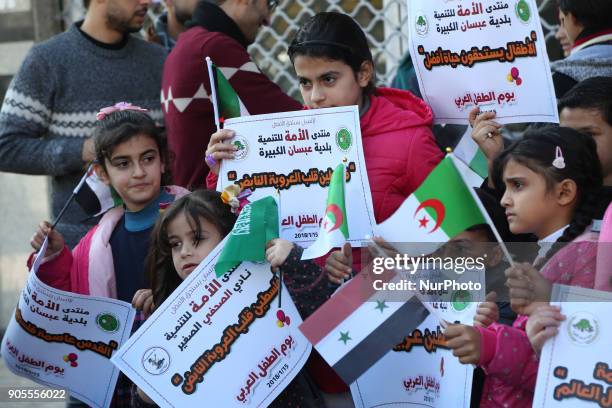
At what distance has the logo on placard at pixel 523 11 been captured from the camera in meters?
3.67

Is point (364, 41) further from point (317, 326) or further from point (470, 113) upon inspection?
point (317, 326)

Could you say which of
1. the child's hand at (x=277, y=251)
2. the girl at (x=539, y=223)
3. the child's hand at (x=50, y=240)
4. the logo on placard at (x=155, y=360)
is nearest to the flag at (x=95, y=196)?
the child's hand at (x=50, y=240)

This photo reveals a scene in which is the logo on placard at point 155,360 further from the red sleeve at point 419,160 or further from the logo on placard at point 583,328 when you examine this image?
the logo on placard at point 583,328

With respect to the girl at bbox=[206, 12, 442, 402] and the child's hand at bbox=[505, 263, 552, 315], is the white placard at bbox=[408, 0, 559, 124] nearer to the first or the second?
the girl at bbox=[206, 12, 442, 402]

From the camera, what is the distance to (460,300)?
10.8ft

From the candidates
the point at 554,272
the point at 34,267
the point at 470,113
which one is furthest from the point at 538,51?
the point at 34,267

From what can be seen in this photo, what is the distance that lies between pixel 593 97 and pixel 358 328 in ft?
3.66

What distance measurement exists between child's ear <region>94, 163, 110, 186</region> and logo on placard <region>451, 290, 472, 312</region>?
1.43m

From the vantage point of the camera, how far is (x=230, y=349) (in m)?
3.42

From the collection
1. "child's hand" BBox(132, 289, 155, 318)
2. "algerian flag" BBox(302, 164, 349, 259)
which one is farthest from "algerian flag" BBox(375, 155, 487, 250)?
"child's hand" BBox(132, 289, 155, 318)

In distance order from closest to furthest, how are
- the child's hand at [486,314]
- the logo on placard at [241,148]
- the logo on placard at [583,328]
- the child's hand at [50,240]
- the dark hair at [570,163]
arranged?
the logo on placard at [583,328] → the child's hand at [486,314] → the dark hair at [570,163] → the logo on placard at [241,148] → the child's hand at [50,240]

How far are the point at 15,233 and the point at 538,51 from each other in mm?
4309

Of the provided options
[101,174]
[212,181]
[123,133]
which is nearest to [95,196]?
[101,174]

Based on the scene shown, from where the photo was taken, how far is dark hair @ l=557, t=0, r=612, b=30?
407 centimetres
